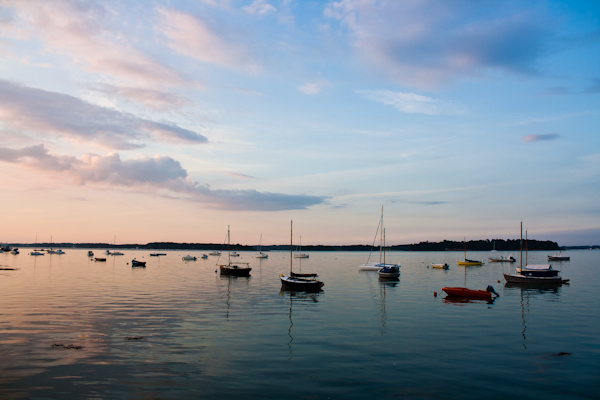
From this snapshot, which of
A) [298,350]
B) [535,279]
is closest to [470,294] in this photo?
[535,279]

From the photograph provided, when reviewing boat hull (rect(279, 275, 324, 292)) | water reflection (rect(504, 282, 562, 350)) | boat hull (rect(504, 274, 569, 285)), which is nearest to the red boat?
water reflection (rect(504, 282, 562, 350))

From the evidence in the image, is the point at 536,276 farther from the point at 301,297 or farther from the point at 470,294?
the point at 301,297

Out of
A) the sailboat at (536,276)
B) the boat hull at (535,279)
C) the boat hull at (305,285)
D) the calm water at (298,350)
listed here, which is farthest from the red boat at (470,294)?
the boat hull at (535,279)

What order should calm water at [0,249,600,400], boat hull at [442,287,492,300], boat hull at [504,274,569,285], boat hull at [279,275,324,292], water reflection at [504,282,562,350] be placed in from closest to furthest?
calm water at [0,249,600,400] < water reflection at [504,282,562,350] < boat hull at [442,287,492,300] < boat hull at [279,275,324,292] < boat hull at [504,274,569,285]

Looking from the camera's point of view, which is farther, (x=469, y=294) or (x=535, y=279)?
(x=535, y=279)

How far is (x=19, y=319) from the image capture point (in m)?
35.2

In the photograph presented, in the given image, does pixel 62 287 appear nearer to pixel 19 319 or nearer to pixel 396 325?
pixel 19 319

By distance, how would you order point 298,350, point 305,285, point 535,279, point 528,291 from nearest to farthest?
point 298,350, point 305,285, point 528,291, point 535,279

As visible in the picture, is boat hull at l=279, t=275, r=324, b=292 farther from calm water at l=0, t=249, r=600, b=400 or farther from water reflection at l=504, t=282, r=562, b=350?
water reflection at l=504, t=282, r=562, b=350

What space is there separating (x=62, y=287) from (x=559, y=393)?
68.0m

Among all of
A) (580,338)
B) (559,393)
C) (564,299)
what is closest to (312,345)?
(559,393)

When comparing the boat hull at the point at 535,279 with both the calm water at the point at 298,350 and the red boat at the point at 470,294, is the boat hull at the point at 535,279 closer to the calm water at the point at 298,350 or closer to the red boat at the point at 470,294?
the red boat at the point at 470,294

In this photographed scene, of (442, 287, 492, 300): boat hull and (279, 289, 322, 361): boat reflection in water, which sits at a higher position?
(442, 287, 492, 300): boat hull

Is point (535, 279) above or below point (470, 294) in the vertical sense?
below
